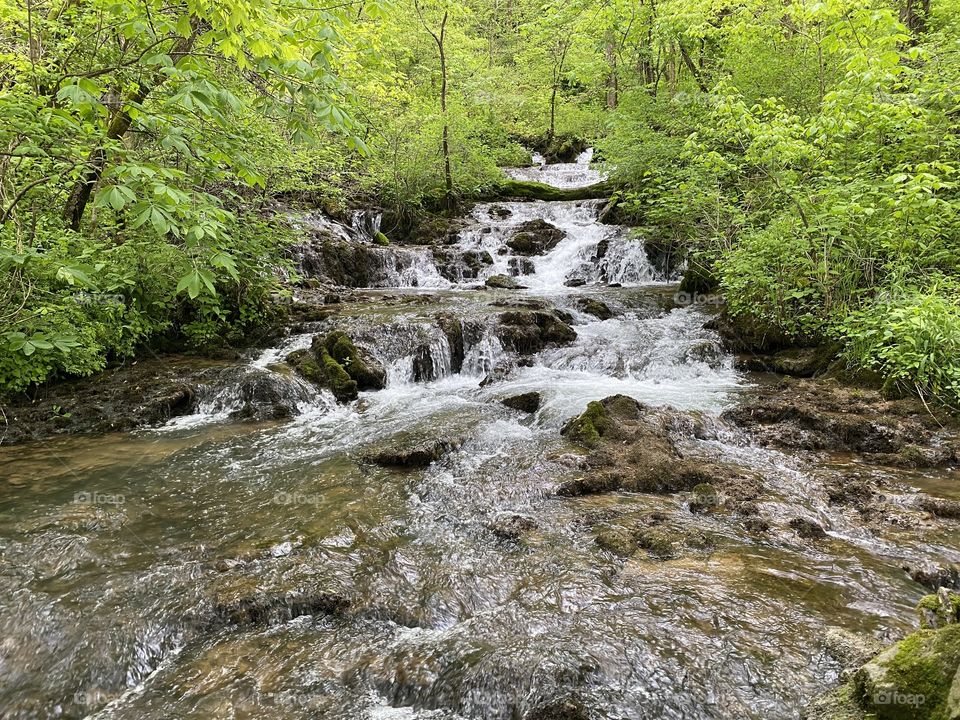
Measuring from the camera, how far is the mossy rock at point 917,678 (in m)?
2.00

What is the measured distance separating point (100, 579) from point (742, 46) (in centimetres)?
1783

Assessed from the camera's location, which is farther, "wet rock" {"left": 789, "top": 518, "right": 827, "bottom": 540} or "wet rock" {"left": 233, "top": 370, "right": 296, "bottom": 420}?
"wet rock" {"left": 233, "top": 370, "right": 296, "bottom": 420}

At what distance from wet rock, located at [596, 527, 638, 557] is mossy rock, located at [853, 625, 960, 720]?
2.13 metres

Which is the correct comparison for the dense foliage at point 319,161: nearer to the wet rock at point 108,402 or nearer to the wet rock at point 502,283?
the wet rock at point 108,402

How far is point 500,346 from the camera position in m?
11.2

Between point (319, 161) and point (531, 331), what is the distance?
8.46 m

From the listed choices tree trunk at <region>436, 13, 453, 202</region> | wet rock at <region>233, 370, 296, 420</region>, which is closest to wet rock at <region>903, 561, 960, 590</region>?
wet rock at <region>233, 370, 296, 420</region>

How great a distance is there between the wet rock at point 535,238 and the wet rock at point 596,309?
20.3 feet

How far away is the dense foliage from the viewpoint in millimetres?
3482

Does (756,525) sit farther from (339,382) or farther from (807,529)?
(339,382)

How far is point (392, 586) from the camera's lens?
161 inches

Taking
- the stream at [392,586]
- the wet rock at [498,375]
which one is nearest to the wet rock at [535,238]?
the wet rock at [498,375]

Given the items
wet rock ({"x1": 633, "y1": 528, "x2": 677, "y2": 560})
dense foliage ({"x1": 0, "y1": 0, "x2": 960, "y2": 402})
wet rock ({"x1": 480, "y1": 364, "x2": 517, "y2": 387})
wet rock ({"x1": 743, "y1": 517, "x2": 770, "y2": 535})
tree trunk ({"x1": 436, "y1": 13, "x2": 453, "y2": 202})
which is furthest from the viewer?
tree trunk ({"x1": 436, "y1": 13, "x2": 453, "y2": 202})

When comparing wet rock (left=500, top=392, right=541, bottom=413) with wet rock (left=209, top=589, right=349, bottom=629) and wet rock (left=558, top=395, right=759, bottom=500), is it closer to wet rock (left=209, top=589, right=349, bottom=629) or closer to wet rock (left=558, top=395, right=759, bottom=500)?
wet rock (left=558, top=395, right=759, bottom=500)
